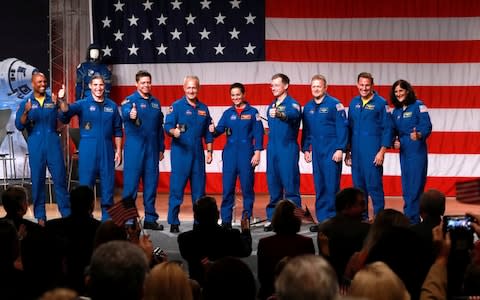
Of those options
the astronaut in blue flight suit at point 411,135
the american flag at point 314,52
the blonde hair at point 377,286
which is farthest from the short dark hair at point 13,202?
the american flag at point 314,52

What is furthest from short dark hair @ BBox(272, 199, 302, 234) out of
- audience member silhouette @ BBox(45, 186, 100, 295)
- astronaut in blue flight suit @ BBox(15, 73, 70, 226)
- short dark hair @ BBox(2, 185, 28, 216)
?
astronaut in blue flight suit @ BBox(15, 73, 70, 226)

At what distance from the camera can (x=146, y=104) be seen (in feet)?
30.9

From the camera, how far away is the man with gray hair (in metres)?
2.68

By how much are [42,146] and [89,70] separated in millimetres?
2754

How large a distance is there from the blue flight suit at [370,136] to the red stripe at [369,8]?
3225 millimetres

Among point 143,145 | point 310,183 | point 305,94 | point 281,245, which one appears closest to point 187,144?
point 143,145

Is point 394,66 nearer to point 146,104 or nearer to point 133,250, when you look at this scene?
point 146,104

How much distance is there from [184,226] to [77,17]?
14.4ft

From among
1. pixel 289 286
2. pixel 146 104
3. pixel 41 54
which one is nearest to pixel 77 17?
pixel 41 54

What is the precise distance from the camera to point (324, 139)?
9391 millimetres

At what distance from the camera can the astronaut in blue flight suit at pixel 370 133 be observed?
9.26m

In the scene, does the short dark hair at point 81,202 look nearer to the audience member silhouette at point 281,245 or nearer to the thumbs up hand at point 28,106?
the audience member silhouette at point 281,245

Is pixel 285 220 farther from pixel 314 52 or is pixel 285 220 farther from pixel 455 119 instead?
pixel 455 119

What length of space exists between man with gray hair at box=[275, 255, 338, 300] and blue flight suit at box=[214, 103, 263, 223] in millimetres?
6696
